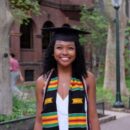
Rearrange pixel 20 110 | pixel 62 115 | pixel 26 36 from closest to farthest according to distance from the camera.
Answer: pixel 62 115, pixel 20 110, pixel 26 36

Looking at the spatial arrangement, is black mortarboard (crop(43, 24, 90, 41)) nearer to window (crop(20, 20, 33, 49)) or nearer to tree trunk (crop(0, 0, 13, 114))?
tree trunk (crop(0, 0, 13, 114))

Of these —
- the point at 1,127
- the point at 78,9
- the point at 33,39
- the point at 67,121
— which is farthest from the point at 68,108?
the point at 78,9

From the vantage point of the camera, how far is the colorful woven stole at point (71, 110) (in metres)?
3.78

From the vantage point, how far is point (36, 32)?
33.4 metres

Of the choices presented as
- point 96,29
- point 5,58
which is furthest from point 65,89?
point 96,29

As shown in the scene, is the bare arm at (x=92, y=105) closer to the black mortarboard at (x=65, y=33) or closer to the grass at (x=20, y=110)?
the black mortarboard at (x=65, y=33)

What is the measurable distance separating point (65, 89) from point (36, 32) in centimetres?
2977

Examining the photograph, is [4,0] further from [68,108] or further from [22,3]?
[22,3]

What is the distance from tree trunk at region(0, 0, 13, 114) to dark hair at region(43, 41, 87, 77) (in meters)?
6.63

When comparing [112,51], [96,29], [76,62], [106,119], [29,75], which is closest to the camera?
[76,62]

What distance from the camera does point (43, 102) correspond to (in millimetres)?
3828

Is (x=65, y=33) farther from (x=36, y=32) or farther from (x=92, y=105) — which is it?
(x=36, y=32)

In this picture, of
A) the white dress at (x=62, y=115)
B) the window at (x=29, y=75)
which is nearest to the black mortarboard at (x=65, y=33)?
the white dress at (x=62, y=115)

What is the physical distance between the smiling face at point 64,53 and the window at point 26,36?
29.6 m
